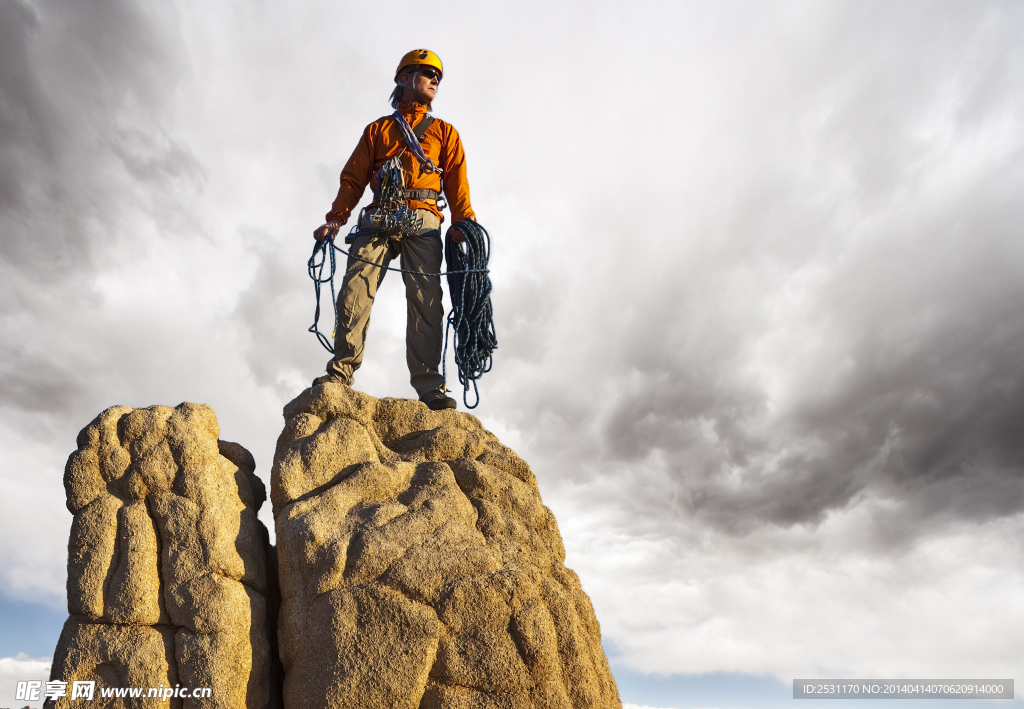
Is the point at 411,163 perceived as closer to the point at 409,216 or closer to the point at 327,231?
the point at 409,216

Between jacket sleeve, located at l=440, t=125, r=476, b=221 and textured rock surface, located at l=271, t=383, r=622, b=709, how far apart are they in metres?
2.72

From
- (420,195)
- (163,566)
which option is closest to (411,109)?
(420,195)

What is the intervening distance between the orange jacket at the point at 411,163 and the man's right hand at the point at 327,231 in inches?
4.7

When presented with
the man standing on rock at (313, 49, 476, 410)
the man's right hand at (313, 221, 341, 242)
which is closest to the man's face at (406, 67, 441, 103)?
the man standing on rock at (313, 49, 476, 410)

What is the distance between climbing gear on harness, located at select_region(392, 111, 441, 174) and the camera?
22.9ft

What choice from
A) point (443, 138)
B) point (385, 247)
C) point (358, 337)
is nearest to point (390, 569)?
point (358, 337)

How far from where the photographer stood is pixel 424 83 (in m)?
7.13

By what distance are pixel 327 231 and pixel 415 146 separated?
1.24 metres

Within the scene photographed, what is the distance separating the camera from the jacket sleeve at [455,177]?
7207 mm

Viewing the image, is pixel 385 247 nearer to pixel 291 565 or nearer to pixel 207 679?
pixel 291 565

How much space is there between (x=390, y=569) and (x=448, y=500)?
27.3 inches

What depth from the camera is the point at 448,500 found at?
16.2 feet

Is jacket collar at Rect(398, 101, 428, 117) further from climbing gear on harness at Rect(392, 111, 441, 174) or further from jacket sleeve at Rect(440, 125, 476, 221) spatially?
jacket sleeve at Rect(440, 125, 476, 221)

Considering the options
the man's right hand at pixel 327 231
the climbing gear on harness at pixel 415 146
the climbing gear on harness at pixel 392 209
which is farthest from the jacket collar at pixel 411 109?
the man's right hand at pixel 327 231
